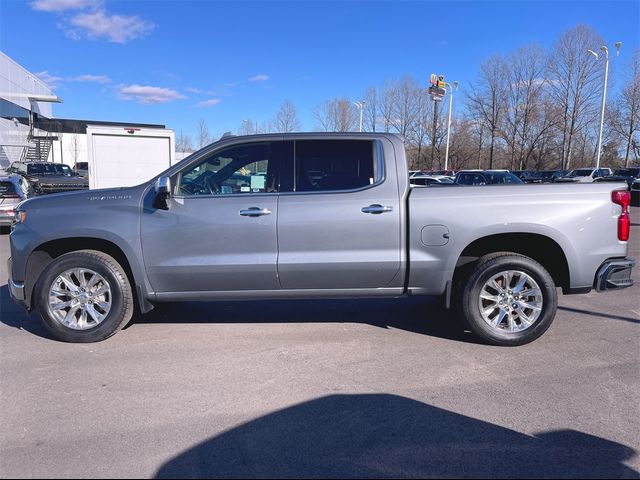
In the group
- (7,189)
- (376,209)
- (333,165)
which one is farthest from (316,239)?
(7,189)

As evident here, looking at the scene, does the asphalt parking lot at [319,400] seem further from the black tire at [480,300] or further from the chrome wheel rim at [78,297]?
the chrome wheel rim at [78,297]

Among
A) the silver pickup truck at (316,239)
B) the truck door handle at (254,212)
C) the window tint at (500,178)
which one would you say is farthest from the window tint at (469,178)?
the truck door handle at (254,212)

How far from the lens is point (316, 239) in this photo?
4.67 m

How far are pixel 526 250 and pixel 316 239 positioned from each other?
219 centimetres

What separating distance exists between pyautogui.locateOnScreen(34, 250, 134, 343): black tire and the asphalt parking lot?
13 cm

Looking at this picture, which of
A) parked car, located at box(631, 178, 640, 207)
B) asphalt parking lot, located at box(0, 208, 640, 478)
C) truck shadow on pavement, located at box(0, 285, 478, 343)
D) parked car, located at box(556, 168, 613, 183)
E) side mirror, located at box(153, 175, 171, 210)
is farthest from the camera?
parked car, located at box(556, 168, 613, 183)

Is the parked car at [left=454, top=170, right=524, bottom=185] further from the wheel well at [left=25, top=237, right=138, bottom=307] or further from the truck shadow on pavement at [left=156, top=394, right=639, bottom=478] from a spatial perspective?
the truck shadow on pavement at [left=156, top=394, right=639, bottom=478]

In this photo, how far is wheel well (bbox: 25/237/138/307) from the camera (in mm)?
4865

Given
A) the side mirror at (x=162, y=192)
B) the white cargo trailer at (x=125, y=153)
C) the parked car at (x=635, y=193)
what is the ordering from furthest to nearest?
the parked car at (x=635, y=193) → the white cargo trailer at (x=125, y=153) → the side mirror at (x=162, y=192)

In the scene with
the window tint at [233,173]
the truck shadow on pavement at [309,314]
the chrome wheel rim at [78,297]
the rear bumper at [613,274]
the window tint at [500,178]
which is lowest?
the truck shadow on pavement at [309,314]

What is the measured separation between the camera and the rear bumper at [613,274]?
470cm

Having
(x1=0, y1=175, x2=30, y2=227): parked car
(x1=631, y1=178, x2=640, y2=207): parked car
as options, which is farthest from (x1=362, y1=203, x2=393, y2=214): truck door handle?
(x1=631, y1=178, x2=640, y2=207): parked car

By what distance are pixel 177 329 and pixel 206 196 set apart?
154cm

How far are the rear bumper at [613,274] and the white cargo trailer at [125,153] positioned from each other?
454 inches
